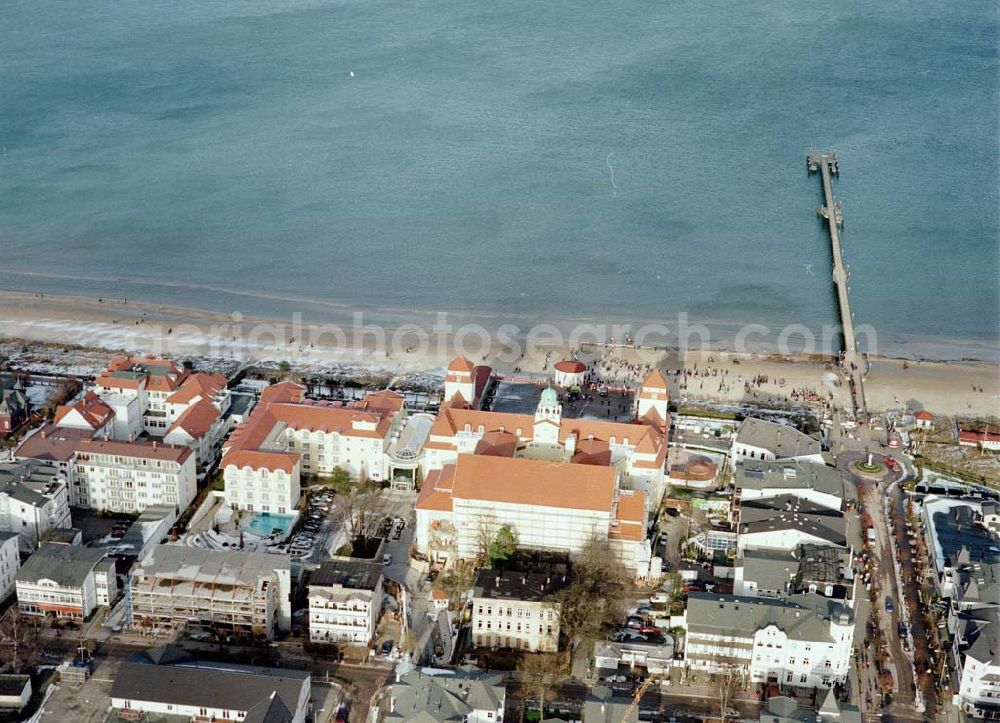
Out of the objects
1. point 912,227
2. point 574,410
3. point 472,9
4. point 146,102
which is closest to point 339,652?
point 574,410

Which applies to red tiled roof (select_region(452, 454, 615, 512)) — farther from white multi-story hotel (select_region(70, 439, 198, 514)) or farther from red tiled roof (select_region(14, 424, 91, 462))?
red tiled roof (select_region(14, 424, 91, 462))

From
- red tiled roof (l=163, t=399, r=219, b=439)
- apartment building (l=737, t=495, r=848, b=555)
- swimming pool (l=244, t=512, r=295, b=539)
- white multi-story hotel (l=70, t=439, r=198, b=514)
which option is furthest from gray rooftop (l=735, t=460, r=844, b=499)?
red tiled roof (l=163, t=399, r=219, b=439)

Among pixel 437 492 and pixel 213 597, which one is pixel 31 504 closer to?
pixel 213 597

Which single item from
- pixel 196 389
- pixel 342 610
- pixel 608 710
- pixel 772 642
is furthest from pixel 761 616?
pixel 196 389

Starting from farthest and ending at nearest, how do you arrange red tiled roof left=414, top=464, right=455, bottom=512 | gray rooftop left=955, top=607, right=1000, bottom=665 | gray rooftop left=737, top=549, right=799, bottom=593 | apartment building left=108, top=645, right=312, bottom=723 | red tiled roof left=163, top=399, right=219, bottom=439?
1. red tiled roof left=163, top=399, right=219, bottom=439
2. red tiled roof left=414, top=464, right=455, bottom=512
3. gray rooftop left=737, top=549, right=799, bottom=593
4. gray rooftop left=955, top=607, right=1000, bottom=665
5. apartment building left=108, top=645, right=312, bottom=723

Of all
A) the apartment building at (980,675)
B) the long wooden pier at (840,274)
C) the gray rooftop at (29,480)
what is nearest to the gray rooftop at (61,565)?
the gray rooftop at (29,480)

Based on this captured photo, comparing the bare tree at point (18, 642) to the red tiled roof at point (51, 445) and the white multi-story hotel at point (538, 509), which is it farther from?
the white multi-story hotel at point (538, 509)

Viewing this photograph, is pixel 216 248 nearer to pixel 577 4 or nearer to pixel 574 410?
pixel 574 410
